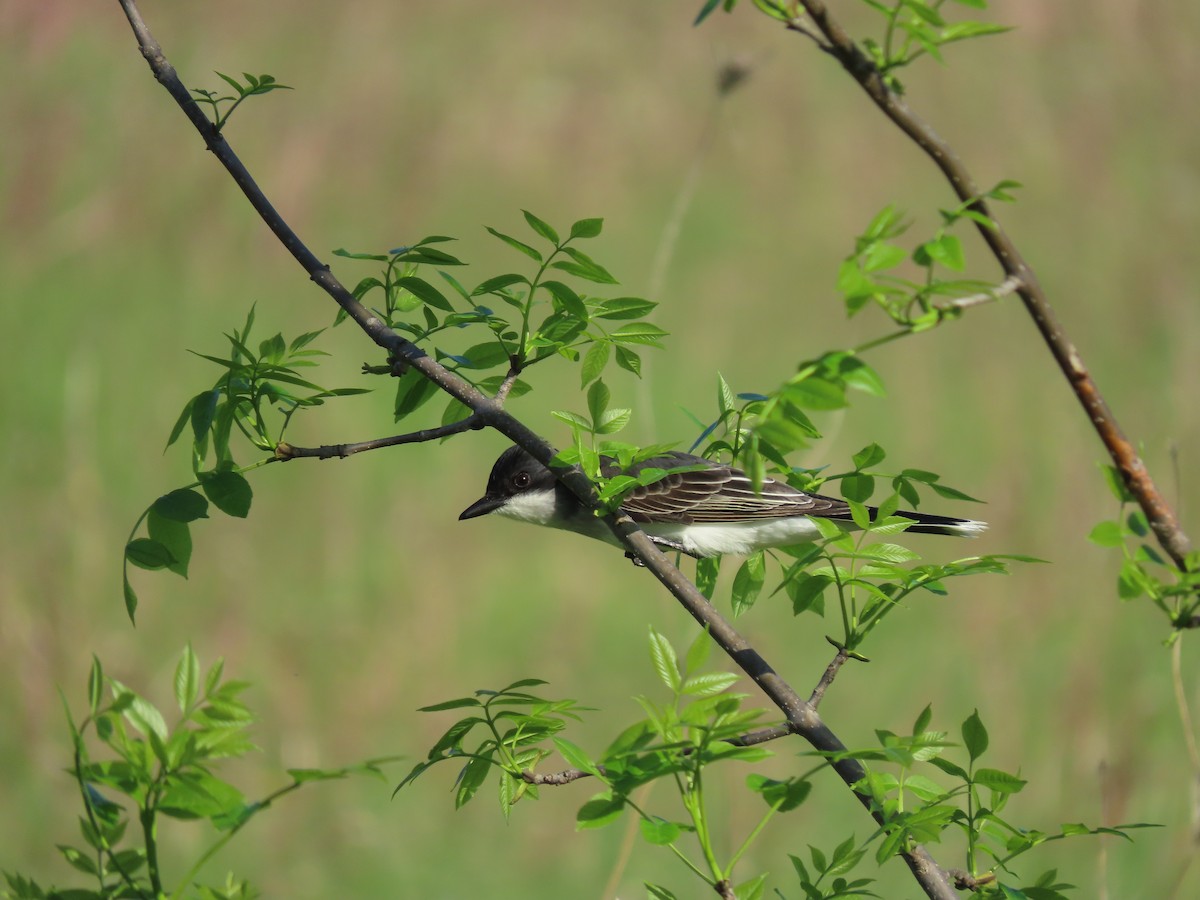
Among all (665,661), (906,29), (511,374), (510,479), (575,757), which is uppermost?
(906,29)

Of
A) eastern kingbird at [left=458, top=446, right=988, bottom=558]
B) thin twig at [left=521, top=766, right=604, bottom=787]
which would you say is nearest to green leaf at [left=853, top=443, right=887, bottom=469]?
thin twig at [left=521, top=766, right=604, bottom=787]

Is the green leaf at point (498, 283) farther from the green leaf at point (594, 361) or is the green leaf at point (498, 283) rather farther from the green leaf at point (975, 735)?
the green leaf at point (975, 735)

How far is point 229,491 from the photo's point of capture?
1848 millimetres

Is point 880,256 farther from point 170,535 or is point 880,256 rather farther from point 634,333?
point 170,535

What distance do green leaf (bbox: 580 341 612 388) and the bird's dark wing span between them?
9.06ft

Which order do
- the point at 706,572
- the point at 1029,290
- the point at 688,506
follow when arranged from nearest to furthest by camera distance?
1. the point at 1029,290
2. the point at 706,572
3. the point at 688,506

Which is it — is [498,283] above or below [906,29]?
below

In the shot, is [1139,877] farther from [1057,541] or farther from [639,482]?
[639,482]

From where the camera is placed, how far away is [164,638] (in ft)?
24.4

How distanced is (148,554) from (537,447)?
626 millimetres

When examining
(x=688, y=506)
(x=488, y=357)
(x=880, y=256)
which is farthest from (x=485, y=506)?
(x=880, y=256)

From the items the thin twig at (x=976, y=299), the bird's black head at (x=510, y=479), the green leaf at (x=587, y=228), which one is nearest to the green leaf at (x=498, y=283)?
the green leaf at (x=587, y=228)

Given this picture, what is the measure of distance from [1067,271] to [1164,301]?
32.8 inches

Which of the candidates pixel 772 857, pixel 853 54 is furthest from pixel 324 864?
pixel 853 54
